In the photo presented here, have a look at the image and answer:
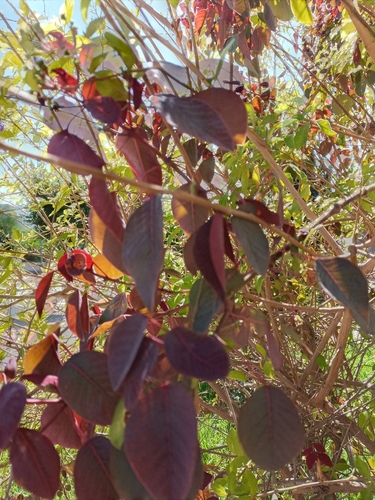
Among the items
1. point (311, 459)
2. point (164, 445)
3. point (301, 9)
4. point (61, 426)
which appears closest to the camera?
point (164, 445)

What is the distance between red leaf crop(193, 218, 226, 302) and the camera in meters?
0.29

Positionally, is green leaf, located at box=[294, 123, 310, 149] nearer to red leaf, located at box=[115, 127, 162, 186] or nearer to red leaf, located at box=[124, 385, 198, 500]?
red leaf, located at box=[115, 127, 162, 186]

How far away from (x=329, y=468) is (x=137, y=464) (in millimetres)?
1019

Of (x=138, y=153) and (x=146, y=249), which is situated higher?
(x=138, y=153)

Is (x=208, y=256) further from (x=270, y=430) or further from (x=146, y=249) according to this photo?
(x=270, y=430)

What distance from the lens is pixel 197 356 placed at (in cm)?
30

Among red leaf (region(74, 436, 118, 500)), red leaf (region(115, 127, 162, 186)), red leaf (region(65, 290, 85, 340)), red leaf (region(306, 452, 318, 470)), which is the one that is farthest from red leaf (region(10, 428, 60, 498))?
red leaf (region(306, 452, 318, 470))

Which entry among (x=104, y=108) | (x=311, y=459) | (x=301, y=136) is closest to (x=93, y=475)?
(x=104, y=108)

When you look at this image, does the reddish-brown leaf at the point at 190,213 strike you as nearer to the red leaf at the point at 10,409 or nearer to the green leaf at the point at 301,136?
the red leaf at the point at 10,409

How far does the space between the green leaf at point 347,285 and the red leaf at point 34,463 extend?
256 millimetres

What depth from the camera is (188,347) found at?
302 mm

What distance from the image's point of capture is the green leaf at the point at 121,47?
0.34 m

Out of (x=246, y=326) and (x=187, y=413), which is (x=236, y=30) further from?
(x=187, y=413)

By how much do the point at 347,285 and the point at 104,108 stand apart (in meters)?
0.24
